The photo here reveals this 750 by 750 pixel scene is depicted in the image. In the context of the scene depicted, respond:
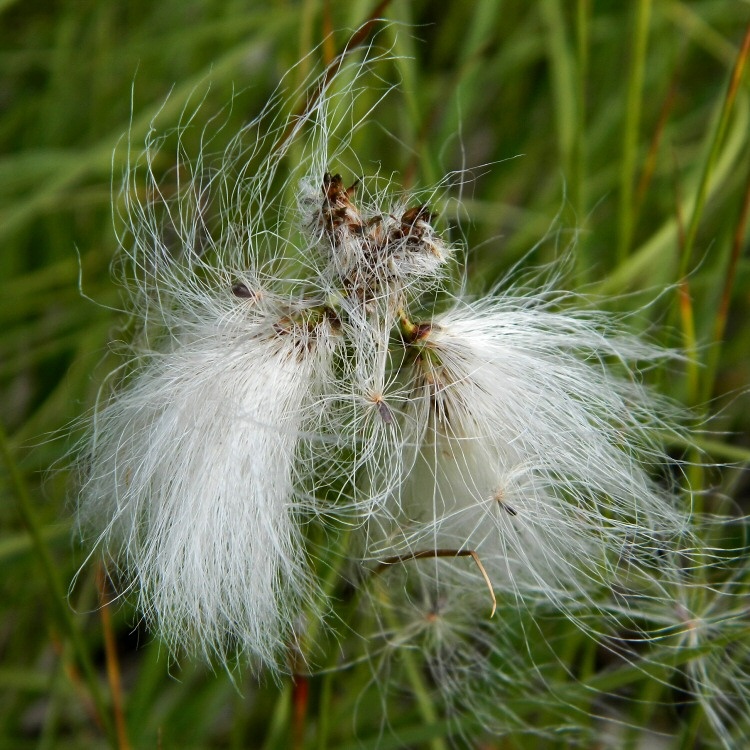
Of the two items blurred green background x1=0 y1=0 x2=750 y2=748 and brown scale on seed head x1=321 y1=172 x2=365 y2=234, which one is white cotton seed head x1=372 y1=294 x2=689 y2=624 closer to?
brown scale on seed head x1=321 y1=172 x2=365 y2=234

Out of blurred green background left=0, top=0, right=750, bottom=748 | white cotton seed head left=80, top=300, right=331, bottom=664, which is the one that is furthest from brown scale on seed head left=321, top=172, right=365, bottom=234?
blurred green background left=0, top=0, right=750, bottom=748

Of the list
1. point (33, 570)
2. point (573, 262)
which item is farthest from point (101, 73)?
point (573, 262)

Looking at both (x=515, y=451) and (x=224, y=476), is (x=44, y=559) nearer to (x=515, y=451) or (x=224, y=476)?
(x=224, y=476)

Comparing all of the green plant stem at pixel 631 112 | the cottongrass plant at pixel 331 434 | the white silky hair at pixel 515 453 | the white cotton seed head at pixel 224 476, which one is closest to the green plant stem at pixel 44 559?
the cottongrass plant at pixel 331 434

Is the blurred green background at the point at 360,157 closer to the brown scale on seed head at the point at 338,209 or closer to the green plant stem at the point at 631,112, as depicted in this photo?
the green plant stem at the point at 631,112

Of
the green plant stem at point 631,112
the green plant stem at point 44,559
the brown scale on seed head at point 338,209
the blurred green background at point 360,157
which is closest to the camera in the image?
the brown scale on seed head at point 338,209

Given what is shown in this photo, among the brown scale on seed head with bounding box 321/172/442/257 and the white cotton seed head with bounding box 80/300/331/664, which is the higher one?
the brown scale on seed head with bounding box 321/172/442/257

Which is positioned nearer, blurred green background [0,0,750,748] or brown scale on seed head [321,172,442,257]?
brown scale on seed head [321,172,442,257]

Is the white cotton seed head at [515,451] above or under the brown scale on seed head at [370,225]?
under

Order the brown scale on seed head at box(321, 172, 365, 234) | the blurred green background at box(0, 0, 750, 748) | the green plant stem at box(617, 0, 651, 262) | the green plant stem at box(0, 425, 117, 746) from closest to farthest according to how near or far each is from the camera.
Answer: the brown scale on seed head at box(321, 172, 365, 234), the green plant stem at box(0, 425, 117, 746), the green plant stem at box(617, 0, 651, 262), the blurred green background at box(0, 0, 750, 748)
